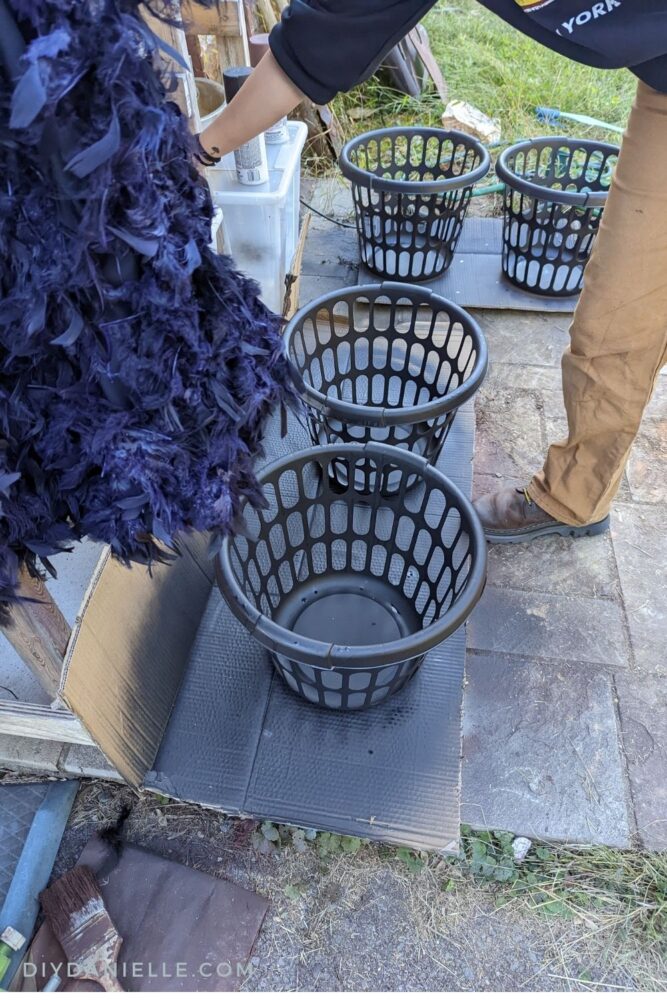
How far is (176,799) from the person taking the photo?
3.30 ft

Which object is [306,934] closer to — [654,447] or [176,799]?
[176,799]

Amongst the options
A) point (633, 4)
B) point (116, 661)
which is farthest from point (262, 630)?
point (633, 4)

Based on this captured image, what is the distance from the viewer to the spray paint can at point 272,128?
158cm

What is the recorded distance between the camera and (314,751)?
1030 millimetres

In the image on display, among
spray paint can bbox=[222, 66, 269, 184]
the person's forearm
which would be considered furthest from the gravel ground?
spray paint can bbox=[222, 66, 269, 184]

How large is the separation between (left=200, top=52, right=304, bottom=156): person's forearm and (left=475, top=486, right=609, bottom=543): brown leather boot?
0.84 m

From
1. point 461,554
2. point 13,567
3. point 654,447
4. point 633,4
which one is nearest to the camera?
point 13,567

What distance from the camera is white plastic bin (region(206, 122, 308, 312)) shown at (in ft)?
4.59

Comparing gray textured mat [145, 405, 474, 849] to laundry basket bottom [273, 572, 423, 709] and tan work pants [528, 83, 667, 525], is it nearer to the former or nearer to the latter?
laundry basket bottom [273, 572, 423, 709]

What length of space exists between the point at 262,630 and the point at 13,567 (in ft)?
1.07

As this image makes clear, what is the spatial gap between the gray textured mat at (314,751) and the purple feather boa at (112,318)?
536mm

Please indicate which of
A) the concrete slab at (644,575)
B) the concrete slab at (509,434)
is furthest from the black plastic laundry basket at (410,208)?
the concrete slab at (644,575)

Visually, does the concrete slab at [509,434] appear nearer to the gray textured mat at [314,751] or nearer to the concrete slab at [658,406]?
the concrete slab at [658,406]

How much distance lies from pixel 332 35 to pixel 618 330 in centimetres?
63
